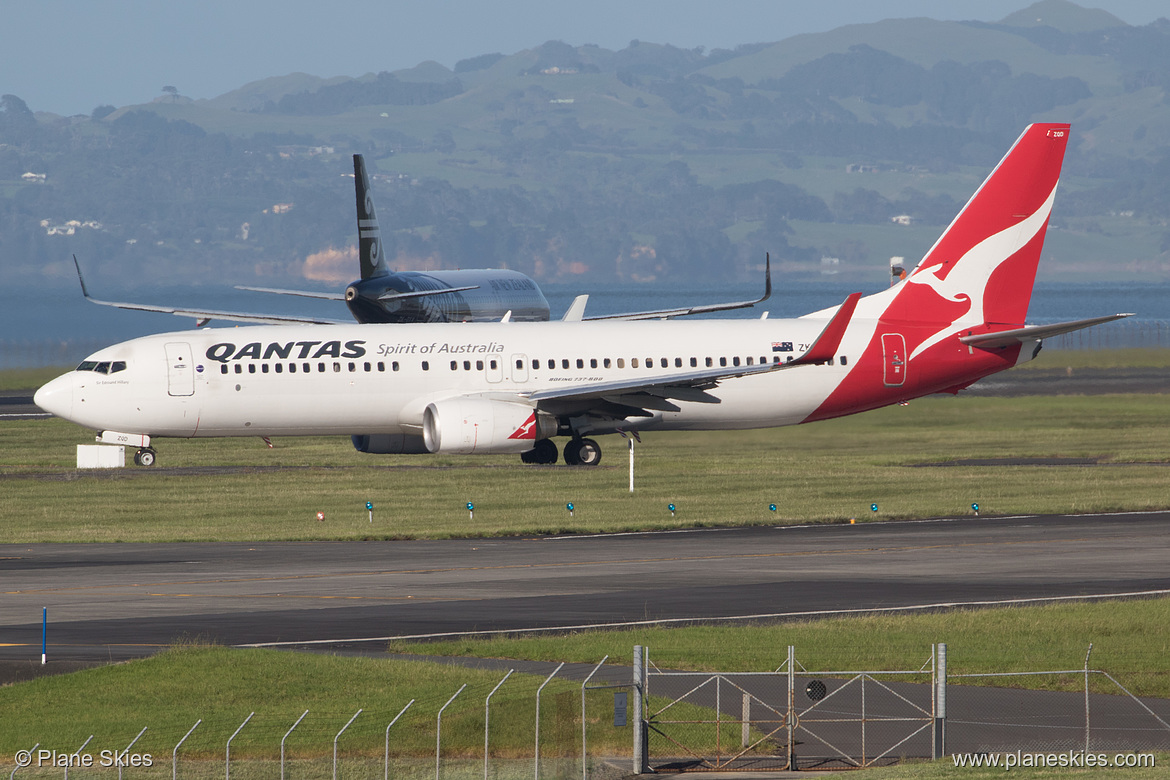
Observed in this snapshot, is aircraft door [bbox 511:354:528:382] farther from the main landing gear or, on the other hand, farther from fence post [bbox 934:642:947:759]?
fence post [bbox 934:642:947:759]

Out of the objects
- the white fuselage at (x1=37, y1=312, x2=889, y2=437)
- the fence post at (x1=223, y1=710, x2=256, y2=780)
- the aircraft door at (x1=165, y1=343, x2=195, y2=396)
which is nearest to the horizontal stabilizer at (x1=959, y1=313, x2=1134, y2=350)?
the white fuselage at (x1=37, y1=312, x2=889, y2=437)

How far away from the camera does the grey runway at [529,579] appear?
97.3ft

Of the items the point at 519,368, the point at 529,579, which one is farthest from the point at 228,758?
the point at 519,368

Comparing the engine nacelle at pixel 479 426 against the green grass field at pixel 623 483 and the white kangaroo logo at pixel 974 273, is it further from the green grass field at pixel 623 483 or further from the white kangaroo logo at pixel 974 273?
Answer: the white kangaroo logo at pixel 974 273

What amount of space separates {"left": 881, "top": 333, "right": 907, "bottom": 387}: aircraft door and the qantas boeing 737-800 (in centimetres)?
5

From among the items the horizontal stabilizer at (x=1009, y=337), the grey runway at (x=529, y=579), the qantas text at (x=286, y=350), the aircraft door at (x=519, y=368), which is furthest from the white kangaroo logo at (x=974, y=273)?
the qantas text at (x=286, y=350)

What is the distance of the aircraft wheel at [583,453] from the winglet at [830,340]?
8.37 meters

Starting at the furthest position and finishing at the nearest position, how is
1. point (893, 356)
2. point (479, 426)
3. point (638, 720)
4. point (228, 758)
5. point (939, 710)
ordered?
point (893, 356)
point (479, 426)
point (939, 710)
point (638, 720)
point (228, 758)

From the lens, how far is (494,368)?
54.5 metres

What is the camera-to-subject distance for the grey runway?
2967 cm

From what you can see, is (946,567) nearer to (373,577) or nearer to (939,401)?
(373,577)

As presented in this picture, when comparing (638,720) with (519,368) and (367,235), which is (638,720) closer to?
(519,368)

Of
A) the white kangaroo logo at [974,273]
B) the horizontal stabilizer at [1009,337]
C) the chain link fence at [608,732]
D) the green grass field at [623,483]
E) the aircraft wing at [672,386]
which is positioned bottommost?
the chain link fence at [608,732]

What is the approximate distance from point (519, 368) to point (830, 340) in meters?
10.4
